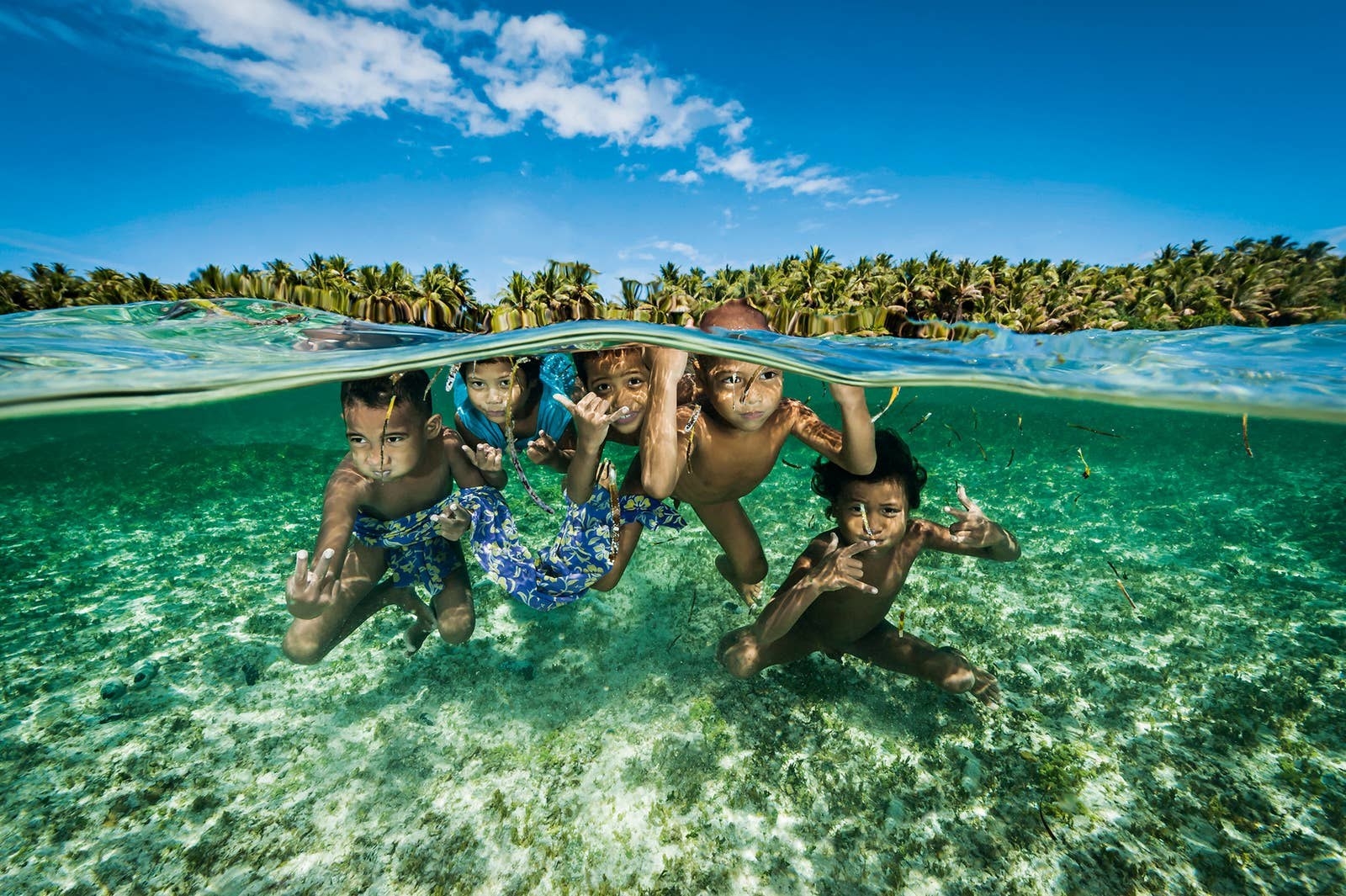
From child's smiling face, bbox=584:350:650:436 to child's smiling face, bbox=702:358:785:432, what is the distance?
64cm

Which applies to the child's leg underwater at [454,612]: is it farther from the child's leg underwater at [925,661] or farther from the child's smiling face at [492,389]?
the child's leg underwater at [925,661]

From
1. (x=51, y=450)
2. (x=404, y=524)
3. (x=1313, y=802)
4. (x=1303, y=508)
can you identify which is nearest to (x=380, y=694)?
(x=404, y=524)

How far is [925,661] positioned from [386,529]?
5.01 meters

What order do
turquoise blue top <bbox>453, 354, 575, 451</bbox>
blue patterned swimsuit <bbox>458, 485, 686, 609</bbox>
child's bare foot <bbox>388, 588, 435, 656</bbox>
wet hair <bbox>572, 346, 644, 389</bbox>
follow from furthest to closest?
1. child's bare foot <bbox>388, 588, 435, 656</bbox>
2. turquoise blue top <bbox>453, 354, 575, 451</bbox>
3. blue patterned swimsuit <bbox>458, 485, 686, 609</bbox>
4. wet hair <bbox>572, 346, 644, 389</bbox>

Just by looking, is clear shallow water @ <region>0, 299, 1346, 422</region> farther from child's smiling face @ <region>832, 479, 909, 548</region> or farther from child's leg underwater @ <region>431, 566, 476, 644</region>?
child's leg underwater @ <region>431, 566, 476, 644</region>

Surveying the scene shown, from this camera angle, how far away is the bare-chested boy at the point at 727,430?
389 cm

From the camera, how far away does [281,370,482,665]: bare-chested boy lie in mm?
4094

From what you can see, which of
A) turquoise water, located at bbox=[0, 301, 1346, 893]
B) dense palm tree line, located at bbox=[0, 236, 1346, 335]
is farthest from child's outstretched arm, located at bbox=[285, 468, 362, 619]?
dense palm tree line, located at bbox=[0, 236, 1346, 335]

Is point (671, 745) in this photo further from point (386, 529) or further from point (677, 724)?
point (386, 529)

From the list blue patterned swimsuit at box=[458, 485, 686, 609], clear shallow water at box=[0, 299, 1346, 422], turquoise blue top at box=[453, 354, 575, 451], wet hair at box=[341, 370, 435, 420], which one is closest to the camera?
wet hair at box=[341, 370, 435, 420]

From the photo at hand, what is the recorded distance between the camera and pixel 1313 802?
3.88m

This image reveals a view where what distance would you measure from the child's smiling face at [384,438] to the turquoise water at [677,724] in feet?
7.02

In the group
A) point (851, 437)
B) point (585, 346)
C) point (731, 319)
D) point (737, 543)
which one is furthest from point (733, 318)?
point (737, 543)

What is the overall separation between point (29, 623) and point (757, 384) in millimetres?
9371
